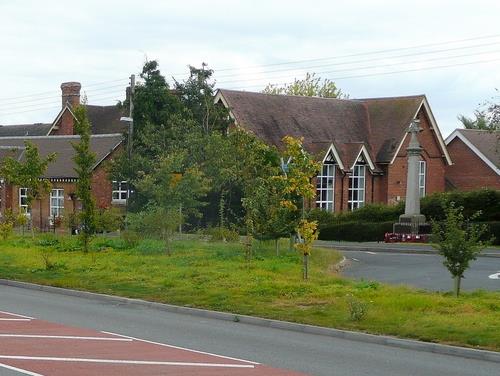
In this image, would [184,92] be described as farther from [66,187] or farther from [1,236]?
[1,236]

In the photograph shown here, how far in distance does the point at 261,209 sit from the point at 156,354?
15402mm

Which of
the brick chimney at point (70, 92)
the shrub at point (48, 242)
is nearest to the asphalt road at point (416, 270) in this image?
the shrub at point (48, 242)

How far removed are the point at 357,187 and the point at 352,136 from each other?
354 cm

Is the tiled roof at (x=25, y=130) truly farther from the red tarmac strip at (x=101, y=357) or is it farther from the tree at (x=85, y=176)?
the red tarmac strip at (x=101, y=357)

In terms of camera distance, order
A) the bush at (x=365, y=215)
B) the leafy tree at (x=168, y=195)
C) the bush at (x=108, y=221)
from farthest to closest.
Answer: the bush at (x=365, y=215) < the bush at (x=108, y=221) < the leafy tree at (x=168, y=195)

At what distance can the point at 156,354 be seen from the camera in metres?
13.2

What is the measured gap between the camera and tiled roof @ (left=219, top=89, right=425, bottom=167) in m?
57.0

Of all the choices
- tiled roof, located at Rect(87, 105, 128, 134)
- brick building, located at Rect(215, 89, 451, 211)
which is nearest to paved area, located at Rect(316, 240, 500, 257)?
brick building, located at Rect(215, 89, 451, 211)

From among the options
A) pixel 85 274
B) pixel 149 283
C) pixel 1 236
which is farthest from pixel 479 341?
pixel 1 236

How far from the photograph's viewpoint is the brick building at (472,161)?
6344 centimetres

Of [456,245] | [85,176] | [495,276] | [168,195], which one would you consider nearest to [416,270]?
[495,276]

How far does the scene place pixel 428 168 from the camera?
2452 inches

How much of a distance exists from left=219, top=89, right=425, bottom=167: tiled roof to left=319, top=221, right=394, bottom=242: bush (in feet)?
31.8

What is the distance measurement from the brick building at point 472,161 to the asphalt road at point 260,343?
154 feet
